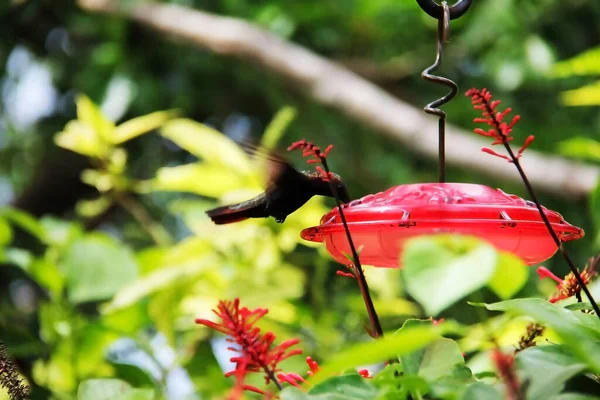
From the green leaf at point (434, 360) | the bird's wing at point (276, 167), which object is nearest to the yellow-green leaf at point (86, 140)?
the bird's wing at point (276, 167)

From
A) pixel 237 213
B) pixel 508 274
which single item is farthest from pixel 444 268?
pixel 237 213

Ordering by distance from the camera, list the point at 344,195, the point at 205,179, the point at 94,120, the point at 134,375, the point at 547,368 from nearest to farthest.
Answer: the point at 547,368, the point at 344,195, the point at 134,375, the point at 205,179, the point at 94,120

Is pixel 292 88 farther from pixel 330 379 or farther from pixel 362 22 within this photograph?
pixel 330 379

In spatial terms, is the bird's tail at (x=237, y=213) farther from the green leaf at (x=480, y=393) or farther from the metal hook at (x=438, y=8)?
the green leaf at (x=480, y=393)

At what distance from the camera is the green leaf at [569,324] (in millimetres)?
394

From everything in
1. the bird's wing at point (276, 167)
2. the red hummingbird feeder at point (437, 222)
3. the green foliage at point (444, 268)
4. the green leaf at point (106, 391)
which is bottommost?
the green leaf at point (106, 391)

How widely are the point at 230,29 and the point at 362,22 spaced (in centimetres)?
55

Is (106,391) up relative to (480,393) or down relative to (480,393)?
down

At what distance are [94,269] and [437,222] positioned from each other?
39.9 inches

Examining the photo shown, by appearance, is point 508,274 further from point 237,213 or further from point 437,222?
point 237,213

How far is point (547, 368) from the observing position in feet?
1.56

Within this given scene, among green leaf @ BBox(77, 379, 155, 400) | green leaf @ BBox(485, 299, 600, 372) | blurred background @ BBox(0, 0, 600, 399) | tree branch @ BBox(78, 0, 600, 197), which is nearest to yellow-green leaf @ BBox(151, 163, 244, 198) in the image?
blurred background @ BBox(0, 0, 600, 399)

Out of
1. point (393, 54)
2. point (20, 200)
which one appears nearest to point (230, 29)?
point (393, 54)

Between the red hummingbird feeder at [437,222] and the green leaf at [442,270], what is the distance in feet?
0.94
